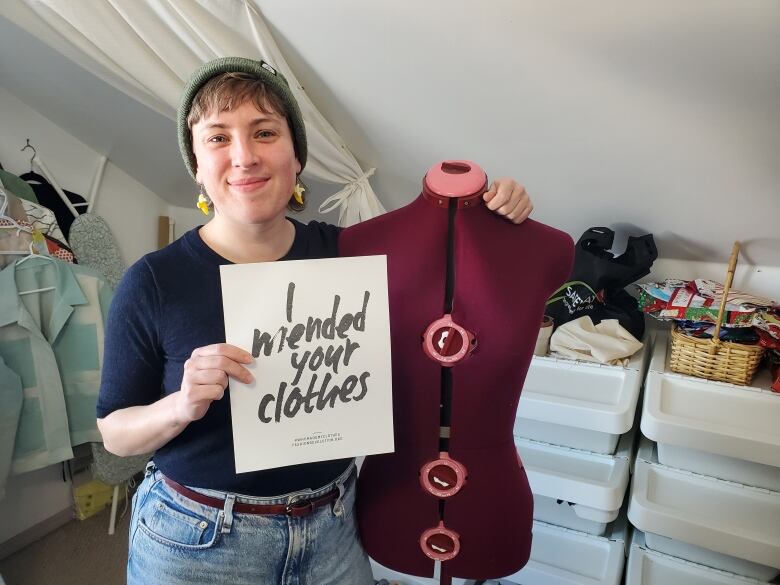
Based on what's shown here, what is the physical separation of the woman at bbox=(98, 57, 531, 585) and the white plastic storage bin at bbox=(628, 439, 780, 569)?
798 mm

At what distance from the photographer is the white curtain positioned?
122 cm

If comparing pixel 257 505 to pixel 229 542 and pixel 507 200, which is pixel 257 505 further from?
pixel 507 200

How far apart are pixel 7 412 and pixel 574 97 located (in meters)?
1.78

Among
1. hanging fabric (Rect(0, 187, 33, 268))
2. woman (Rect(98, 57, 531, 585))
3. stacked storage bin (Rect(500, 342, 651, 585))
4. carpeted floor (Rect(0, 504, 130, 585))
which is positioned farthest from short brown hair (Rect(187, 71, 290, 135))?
carpeted floor (Rect(0, 504, 130, 585))

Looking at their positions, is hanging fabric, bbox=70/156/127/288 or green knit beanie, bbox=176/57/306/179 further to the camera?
hanging fabric, bbox=70/156/127/288

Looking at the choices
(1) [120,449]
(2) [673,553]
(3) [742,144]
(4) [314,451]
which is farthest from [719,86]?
(1) [120,449]

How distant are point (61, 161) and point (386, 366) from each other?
1.91 metres

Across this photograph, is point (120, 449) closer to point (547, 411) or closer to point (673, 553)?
point (547, 411)

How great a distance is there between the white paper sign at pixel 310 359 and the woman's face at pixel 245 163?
101mm

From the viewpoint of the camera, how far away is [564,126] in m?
1.22

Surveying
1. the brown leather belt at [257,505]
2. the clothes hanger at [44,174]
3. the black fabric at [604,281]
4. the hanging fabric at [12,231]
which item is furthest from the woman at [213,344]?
the clothes hanger at [44,174]

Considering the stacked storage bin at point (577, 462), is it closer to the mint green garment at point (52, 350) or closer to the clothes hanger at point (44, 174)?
the mint green garment at point (52, 350)

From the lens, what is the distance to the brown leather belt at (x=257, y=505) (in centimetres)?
77

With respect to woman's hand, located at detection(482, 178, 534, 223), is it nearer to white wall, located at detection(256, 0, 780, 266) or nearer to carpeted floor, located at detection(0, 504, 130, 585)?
white wall, located at detection(256, 0, 780, 266)
